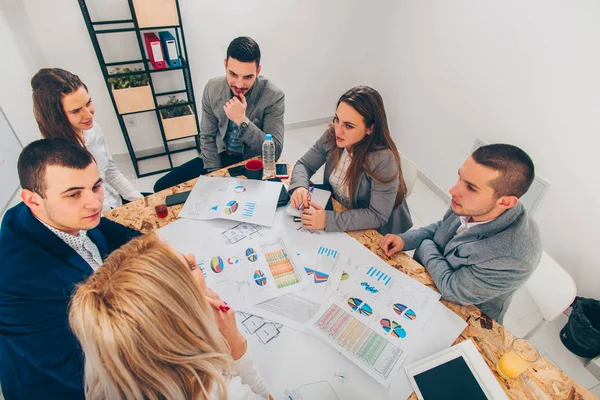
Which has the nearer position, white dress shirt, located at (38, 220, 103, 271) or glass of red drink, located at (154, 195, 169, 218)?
white dress shirt, located at (38, 220, 103, 271)

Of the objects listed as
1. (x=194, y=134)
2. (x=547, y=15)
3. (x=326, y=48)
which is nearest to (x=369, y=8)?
(x=326, y=48)

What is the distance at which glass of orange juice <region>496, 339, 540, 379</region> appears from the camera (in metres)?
0.95

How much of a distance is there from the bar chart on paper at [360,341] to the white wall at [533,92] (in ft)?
5.96

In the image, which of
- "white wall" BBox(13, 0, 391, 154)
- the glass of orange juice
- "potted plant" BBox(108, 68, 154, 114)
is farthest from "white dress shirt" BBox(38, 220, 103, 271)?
"white wall" BBox(13, 0, 391, 154)

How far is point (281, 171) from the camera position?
184 cm

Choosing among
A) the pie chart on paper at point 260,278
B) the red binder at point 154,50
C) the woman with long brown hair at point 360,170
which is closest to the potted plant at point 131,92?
the red binder at point 154,50

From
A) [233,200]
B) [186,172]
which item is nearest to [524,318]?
[233,200]

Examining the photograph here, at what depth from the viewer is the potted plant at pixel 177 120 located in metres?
→ 2.99

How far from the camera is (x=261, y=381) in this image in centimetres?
89

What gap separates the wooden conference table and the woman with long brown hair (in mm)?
100

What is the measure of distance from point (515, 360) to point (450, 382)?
208 millimetres

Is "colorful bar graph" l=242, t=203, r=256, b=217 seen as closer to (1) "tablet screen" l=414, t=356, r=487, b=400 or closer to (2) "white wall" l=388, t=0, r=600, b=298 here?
A: (1) "tablet screen" l=414, t=356, r=487, b=400

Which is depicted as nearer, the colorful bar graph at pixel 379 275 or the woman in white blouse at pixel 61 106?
the colorful bar graph at pixel 379 275

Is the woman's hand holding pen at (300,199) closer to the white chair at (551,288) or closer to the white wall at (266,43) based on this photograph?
the white chair at (551,288)
